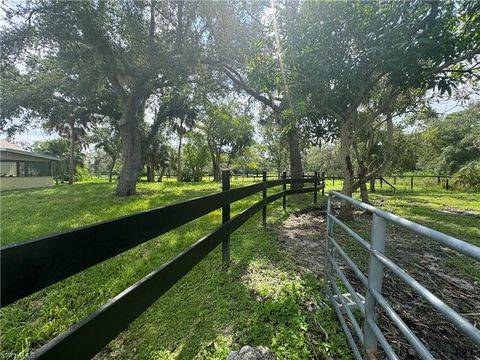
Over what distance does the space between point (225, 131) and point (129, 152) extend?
49.5 feet

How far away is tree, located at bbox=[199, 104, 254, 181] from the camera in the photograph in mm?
23419

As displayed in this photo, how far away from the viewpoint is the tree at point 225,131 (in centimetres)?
2342

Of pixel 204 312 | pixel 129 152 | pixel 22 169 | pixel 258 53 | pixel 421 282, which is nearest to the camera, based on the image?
pixel 204 312

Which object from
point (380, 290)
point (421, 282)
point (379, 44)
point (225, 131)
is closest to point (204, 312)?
point (380, 290)

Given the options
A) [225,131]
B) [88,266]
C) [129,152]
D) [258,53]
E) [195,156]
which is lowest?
[88,266]

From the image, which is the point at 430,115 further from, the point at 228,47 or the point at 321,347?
the point at 321,347

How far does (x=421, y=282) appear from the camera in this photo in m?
2.89

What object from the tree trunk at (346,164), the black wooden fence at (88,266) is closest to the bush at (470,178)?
the tree trunk at (346,164)

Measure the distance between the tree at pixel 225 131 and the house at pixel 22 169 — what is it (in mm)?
15520

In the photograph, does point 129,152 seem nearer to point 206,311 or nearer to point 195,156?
point 206,311

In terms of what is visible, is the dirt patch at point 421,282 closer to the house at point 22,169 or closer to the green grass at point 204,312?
the green grass at point 204,312

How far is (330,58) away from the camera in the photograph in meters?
4.61

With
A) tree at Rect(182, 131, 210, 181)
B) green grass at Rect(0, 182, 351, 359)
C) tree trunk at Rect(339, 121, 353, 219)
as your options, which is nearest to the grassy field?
green grass at Rect(0, 182, 351, 359)

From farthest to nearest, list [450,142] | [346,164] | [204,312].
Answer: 1. [450,142]
2. [346,164]
3. [204,312]
